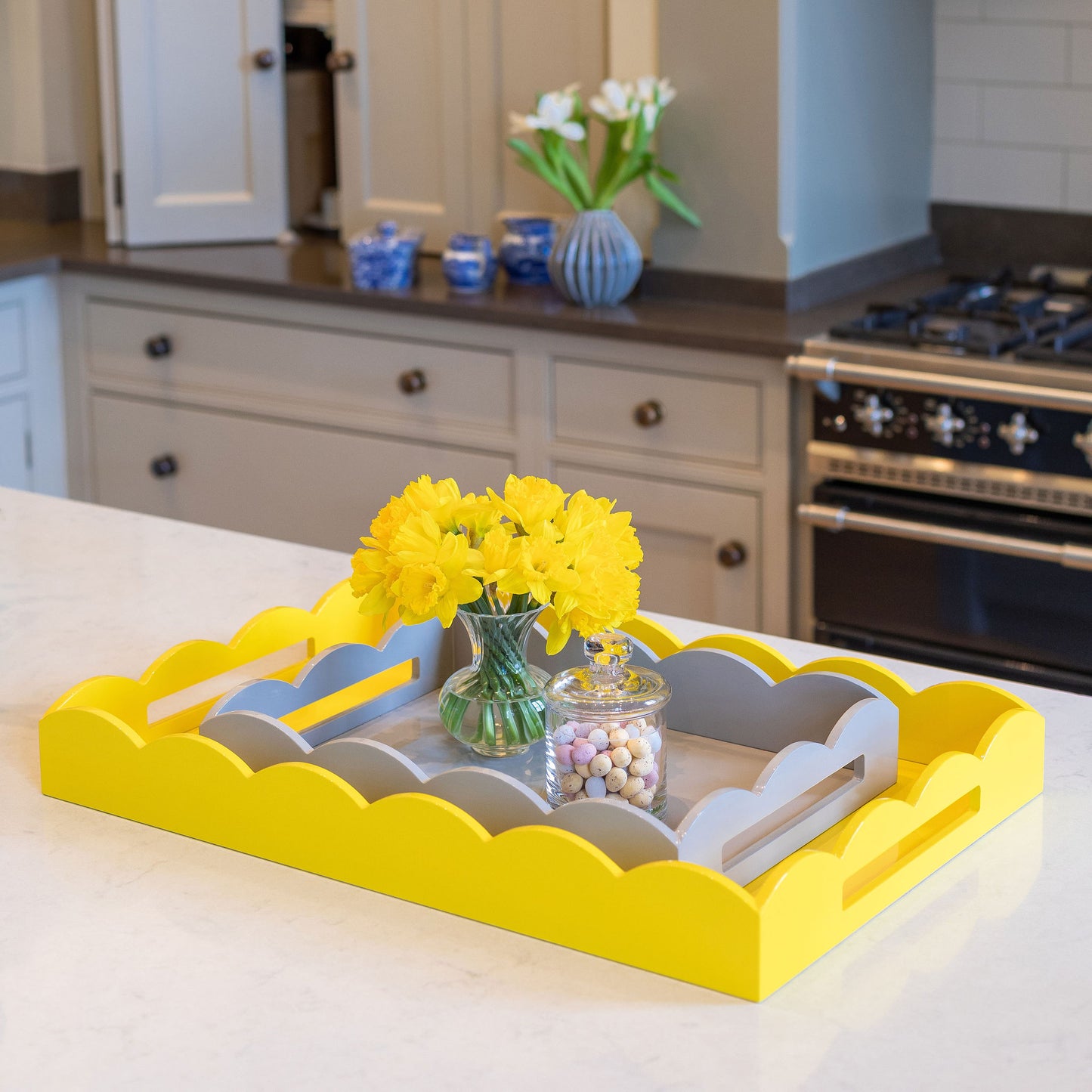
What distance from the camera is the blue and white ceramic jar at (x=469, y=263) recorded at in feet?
10.5

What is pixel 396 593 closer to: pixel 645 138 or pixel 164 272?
pixel 645 138

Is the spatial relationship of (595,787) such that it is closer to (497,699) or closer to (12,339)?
(497,699)

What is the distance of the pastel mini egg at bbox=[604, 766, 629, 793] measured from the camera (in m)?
1.16

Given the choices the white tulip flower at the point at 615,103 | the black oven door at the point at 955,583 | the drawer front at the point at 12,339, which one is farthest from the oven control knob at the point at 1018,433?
the drawer front at the point at 12,339

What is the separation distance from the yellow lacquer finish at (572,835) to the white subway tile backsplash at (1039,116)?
2.20 m

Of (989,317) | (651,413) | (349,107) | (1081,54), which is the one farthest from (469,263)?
(1081,54)

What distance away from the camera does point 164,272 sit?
3430 millimetres

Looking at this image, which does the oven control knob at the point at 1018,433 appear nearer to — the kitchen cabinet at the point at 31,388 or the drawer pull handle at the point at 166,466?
the drawer pull handle at the point at 166,466

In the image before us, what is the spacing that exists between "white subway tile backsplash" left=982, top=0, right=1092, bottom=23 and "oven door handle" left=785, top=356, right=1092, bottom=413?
0.99m

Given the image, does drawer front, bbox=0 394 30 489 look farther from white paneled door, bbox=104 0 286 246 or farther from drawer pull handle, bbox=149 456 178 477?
Result: white paneled door, bbox=104 0 286 246

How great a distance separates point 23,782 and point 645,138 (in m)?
1.99

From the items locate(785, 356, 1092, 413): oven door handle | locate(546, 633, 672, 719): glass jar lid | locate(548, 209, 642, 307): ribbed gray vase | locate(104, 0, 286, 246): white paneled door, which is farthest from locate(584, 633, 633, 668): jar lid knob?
locate(104, 0, 286, 246): white paneled door

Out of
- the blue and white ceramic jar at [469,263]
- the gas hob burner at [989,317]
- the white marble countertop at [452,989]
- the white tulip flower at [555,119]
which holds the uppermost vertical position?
the white tulip flower at [555,119]

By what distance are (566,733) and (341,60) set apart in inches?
106
